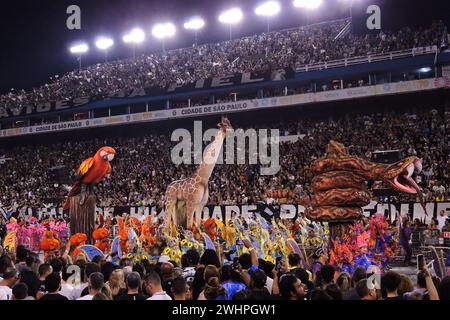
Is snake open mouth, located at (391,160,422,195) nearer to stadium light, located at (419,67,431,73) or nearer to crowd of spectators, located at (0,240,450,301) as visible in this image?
crowd of spectators, located at (0,240,450,301)

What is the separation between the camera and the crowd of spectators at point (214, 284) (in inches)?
201

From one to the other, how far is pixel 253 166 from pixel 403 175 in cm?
1881

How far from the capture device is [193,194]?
53.5ft

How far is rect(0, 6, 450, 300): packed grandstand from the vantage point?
247 inches

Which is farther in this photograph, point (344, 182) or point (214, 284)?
point (344, 182)

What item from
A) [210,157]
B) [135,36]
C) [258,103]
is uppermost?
[135,36]

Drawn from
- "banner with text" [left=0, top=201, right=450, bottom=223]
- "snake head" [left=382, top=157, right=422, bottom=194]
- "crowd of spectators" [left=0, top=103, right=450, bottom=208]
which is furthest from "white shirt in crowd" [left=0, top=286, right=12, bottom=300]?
"banner with text" [left=0, top=201, right=450, bottom=223]

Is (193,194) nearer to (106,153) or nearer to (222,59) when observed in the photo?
(106,153)

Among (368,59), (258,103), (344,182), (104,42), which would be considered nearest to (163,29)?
(104,42)

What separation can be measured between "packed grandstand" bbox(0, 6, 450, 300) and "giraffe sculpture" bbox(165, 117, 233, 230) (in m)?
0.82

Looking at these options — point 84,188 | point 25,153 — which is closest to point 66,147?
point 25,153

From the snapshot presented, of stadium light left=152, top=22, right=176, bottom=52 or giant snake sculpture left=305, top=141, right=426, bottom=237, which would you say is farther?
stadium light left=152, top=22, right=176, bottom=52

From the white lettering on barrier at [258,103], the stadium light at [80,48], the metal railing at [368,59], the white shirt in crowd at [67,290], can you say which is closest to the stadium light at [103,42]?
the stadium light at [80,48]

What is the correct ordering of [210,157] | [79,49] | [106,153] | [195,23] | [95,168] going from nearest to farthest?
1. [106,153]
2. [95,168]
3. [210,157]
4. [195,23]
5. [79,49]
